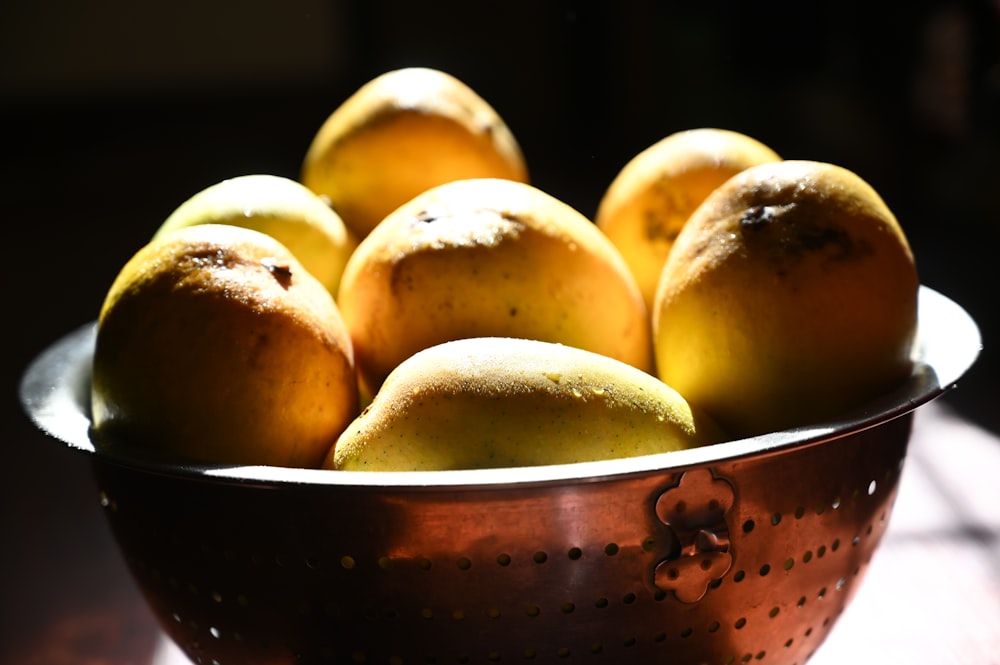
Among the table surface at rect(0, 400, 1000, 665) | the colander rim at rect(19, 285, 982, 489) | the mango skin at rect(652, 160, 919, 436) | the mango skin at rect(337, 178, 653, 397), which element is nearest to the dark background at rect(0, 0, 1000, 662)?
the table surface at rect(0, 400, 1000, 665)

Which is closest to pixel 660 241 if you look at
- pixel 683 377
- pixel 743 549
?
pixel 683 377

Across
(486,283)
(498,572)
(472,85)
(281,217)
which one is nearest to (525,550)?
(498,572)

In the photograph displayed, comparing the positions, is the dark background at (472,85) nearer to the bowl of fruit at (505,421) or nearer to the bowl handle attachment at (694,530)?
the bowl of fruit at (505,421)

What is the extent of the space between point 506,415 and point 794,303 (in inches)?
5.7

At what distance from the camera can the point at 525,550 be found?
1.13ft

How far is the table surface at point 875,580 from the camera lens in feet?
1.90

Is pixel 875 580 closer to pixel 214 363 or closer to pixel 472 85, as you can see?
pixel 214 363

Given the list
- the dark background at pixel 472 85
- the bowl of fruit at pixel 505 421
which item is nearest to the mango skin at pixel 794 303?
the bowl of fruit at pixel 505 421

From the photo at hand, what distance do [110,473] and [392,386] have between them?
0.41ft

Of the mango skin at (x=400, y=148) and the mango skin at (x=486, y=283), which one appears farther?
the mango skin at (x=400, y=148)

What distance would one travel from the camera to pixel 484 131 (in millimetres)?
645

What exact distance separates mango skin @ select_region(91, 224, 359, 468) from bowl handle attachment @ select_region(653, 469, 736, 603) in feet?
0.58

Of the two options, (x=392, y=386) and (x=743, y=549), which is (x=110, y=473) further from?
(x=743, y=549)

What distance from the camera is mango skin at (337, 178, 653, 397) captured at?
1.57ft
